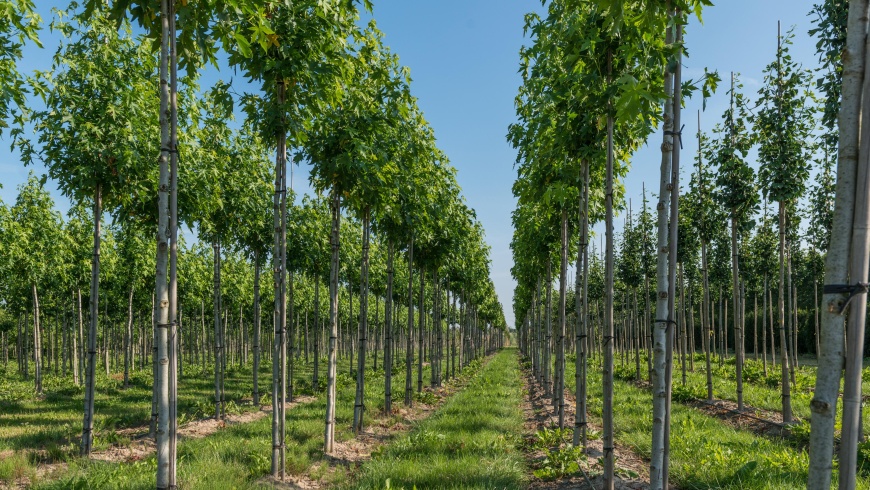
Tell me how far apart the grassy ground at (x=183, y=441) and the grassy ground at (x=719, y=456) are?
5125 mm

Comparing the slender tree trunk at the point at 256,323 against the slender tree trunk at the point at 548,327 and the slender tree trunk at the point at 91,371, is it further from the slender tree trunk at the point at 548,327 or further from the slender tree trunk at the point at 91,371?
the slender tree trunk at the point at 548,327

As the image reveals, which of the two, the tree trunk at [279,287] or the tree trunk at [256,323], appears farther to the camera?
the tree trunk at [256,323]

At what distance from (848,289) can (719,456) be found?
5.80 m

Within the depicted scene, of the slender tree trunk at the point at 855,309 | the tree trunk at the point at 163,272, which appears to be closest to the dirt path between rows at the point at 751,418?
the slender tree trunk at the point at 855,309

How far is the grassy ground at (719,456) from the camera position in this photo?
617 centimetres

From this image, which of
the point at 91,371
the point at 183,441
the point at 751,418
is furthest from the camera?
the point at 751,418

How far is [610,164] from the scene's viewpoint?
6.48 meters

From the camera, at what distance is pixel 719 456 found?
7031 millimetres

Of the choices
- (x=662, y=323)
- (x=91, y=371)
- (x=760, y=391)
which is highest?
(x=662, y=323)

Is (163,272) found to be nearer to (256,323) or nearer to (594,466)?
(594,466)

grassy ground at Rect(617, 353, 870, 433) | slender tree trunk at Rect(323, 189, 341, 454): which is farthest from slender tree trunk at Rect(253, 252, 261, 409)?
grassy ground at Rect(617, 353, 870, 433)

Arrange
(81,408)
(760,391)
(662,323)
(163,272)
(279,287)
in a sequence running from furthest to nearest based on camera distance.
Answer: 1. (760,391)
2. (81,408)
3. (279,287)
4. (163,272)
5. (662,323)

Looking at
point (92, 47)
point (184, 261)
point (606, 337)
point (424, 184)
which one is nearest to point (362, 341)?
point (424, 184)

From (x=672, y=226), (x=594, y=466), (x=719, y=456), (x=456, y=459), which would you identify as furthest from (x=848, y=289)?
(x=456, y=459)
